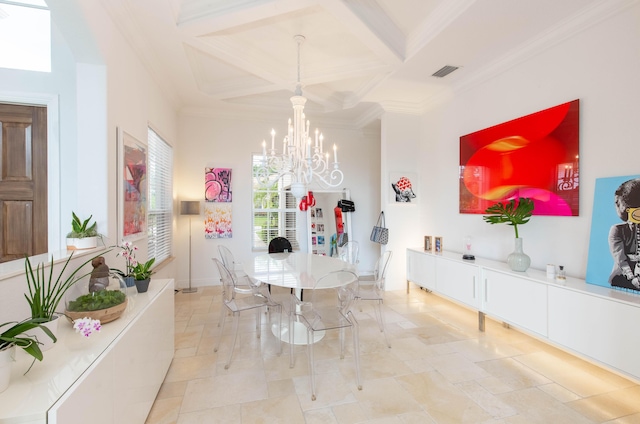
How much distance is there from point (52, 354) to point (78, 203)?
1.48 m

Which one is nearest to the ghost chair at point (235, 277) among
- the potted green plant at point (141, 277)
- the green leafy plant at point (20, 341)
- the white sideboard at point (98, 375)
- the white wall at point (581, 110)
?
the potted green plant at point (141, 277)

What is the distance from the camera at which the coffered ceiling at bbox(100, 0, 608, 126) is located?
2.55 m

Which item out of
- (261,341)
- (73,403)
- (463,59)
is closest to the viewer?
(73,403)

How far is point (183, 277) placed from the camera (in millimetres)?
4973

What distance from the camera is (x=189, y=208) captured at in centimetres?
464

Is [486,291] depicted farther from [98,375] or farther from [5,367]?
[5,367]

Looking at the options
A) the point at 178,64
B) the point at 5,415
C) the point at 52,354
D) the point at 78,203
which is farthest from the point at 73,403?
the point at 178,64

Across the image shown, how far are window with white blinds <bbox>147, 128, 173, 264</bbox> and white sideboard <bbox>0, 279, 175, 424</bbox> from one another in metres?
1.95

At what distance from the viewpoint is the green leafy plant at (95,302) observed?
1.51 metres

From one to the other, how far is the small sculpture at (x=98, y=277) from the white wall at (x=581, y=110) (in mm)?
3926

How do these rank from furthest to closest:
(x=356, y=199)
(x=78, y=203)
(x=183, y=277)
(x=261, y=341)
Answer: (x=356, y=199) → (x=183, y=277) → (x=261, y=341) → (x=78, y=203)

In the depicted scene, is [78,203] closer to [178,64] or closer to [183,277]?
[178,64]

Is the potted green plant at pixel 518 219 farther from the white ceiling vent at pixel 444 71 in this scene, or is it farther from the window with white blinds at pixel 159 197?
the window with white blinds at pixel 159 197

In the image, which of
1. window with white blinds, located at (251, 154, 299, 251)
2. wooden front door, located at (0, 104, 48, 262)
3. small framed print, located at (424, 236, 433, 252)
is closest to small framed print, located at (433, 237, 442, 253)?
small framed print, located at (424, 236, 433, 252)
